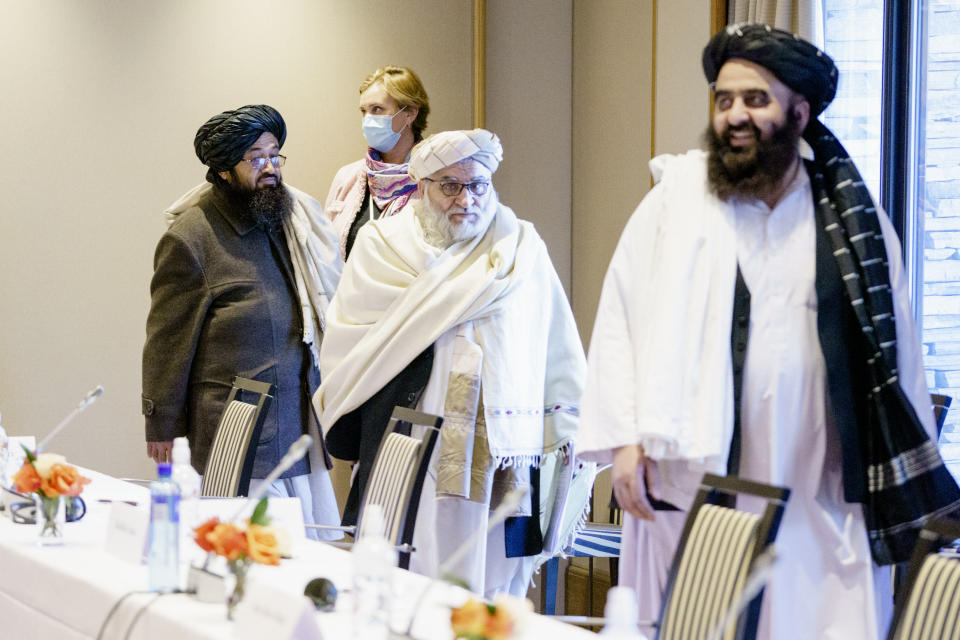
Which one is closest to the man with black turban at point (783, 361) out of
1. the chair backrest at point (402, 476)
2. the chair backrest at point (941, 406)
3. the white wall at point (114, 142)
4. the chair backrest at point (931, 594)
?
the chair backrest at point (402, 476)

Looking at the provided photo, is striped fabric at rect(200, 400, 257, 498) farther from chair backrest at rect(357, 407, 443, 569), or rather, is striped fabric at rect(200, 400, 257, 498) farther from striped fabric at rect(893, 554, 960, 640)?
striped fabric at rect(893, 554, 960, 640)

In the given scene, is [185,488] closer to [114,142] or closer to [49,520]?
[49,520]

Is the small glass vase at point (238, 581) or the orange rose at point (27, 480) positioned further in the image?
the orange rose at point (27, 480)

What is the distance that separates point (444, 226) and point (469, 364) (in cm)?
48

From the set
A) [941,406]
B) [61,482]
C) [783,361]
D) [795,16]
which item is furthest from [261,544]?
[795,16]

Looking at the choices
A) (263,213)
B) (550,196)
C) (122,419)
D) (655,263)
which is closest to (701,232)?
(655,263)

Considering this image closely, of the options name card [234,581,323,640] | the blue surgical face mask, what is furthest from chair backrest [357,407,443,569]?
the blue surgical face mask

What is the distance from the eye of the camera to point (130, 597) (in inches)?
85.0

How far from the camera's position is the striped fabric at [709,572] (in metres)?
2.17

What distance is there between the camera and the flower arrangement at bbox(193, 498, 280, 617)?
193 cm

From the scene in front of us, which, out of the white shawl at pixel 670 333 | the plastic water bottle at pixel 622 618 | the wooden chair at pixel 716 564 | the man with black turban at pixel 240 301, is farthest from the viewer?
the man with black turban at pixel 240 301

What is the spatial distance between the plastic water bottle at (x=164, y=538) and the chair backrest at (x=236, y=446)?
4.24 ft

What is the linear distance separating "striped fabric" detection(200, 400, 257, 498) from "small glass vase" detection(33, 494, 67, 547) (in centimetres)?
95

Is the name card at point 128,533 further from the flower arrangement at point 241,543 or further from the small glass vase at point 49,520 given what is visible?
the flower arrangement at point 241,543
